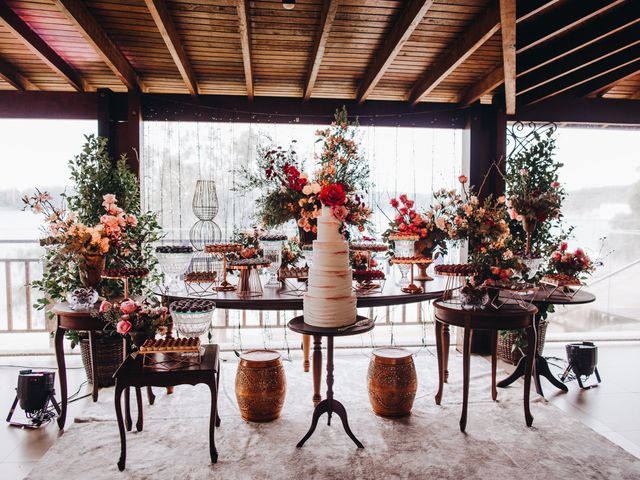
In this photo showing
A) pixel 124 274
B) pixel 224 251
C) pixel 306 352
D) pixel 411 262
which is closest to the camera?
pixel 124 274

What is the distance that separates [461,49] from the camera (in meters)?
3.91

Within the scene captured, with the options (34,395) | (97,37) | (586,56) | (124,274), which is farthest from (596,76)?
(34,395)

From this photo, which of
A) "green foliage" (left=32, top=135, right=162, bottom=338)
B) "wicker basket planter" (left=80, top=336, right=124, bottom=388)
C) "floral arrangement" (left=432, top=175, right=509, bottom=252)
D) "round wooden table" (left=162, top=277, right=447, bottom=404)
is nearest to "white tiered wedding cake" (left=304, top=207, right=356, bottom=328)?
"round wooden table" (left=162, top=277, right=447, bottom=404)

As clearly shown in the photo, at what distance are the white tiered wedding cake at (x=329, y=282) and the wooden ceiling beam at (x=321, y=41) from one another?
1.53 meters

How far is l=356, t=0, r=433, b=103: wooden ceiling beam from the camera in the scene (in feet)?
10.8

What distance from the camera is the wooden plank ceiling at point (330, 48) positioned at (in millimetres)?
3506

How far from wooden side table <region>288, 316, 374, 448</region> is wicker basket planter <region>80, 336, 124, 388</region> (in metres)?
1.82

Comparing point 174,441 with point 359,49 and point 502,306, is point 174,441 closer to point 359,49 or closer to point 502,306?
point 502,306

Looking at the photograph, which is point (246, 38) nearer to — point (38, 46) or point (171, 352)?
point (38, 46)

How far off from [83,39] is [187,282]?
215 centimetres

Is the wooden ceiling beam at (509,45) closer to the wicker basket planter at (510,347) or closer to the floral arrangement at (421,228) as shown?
the floral arrangement at (421,228)

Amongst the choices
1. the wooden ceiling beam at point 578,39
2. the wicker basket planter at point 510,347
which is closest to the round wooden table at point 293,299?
the wicker basket planter at point 510,347

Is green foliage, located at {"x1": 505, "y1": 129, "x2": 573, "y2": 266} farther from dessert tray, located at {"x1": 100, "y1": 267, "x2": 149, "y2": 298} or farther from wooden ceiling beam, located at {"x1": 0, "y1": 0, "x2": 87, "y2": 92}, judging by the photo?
wooden ceiling beam, located at {"x1": 0, "y1": 0, "x2": 87, "y2": 92}

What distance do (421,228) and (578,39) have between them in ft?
6.92
